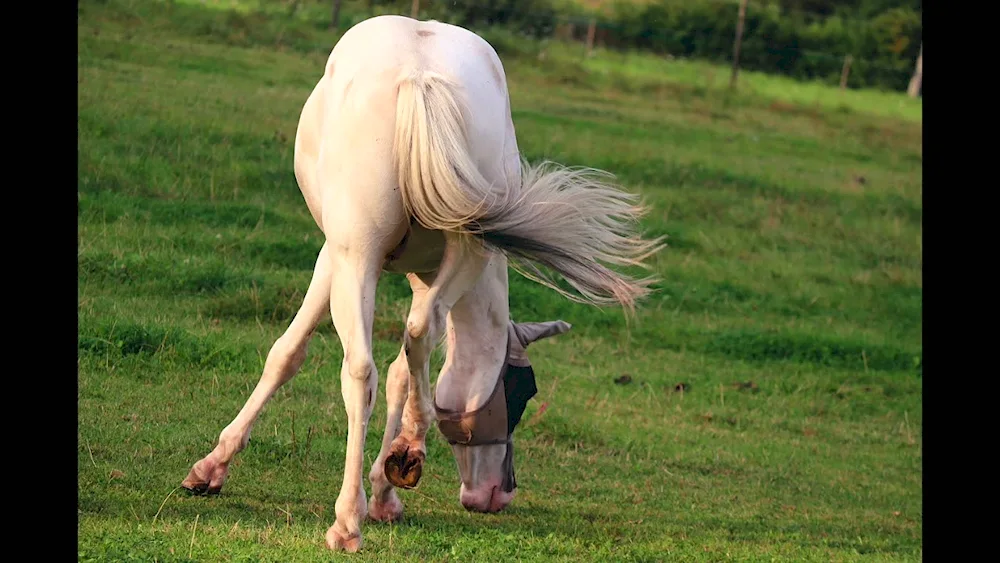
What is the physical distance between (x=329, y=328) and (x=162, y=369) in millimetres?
1709

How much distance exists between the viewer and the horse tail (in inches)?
181

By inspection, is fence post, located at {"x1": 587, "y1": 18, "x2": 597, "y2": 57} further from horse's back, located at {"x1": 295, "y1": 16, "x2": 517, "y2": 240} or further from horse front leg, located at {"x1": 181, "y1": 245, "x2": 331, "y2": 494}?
horse's back, located at {"x1": 295, "y1": 16, "x2": 517, "y2": 240}

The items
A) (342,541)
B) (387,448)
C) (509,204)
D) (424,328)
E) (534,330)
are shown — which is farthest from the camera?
(534,330)

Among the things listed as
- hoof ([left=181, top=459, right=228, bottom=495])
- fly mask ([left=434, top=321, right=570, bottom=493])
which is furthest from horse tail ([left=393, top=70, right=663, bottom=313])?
hoof ([left=181, top=459, right=228, bottom=495])

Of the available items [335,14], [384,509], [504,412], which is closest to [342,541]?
[384,509]

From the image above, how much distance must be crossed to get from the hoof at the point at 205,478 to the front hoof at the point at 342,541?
2.91 ft

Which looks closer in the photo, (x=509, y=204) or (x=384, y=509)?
(x=509, y=204)

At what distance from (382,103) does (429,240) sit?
0.57m

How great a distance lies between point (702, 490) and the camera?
6.94 metres

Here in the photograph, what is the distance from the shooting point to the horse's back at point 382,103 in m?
4.65

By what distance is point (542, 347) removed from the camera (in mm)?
9570

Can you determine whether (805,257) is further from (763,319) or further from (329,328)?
(329,328)

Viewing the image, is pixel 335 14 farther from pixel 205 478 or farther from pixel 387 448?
pixel 387 448

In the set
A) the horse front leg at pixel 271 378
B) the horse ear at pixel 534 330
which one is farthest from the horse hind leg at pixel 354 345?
the horse ear at pixel 534 330
